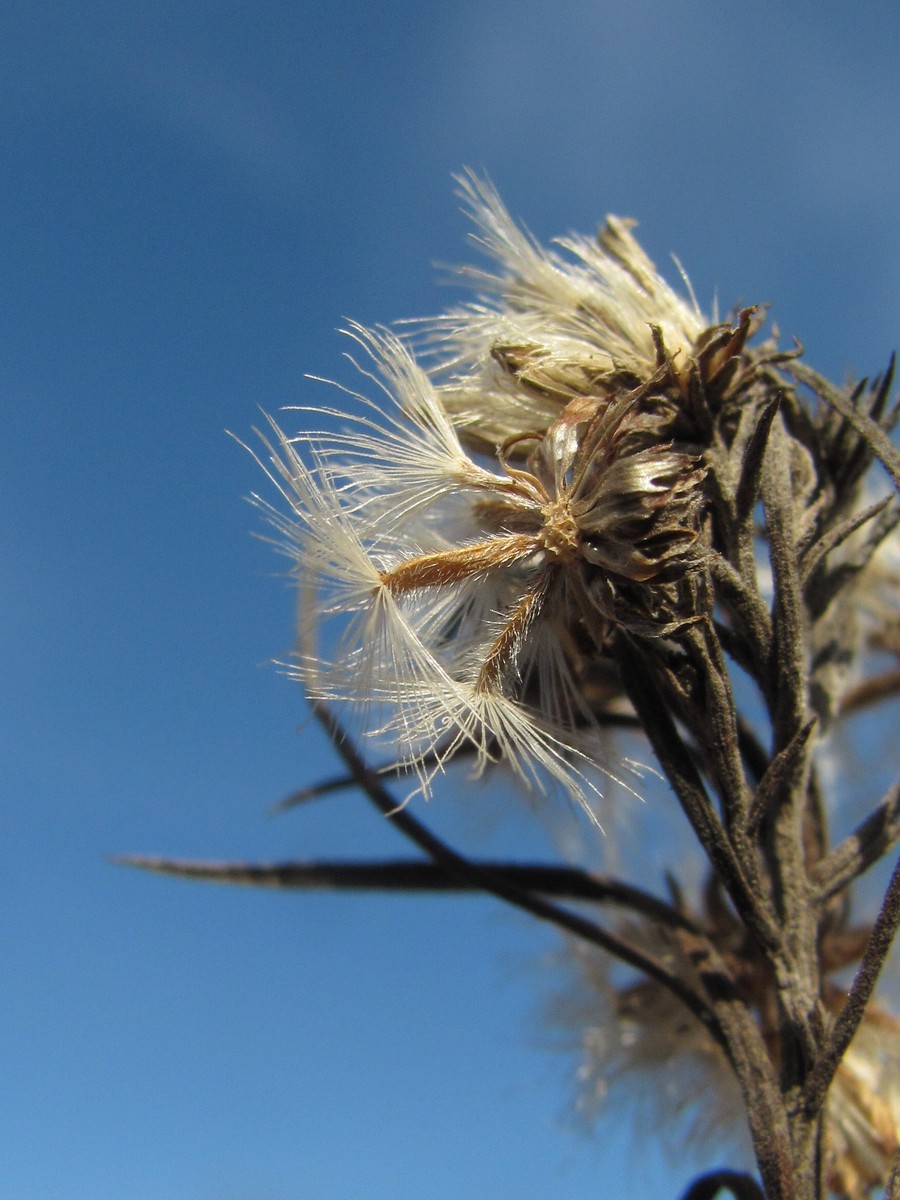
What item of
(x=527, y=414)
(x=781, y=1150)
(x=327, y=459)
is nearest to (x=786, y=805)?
(x=781, y=1150)

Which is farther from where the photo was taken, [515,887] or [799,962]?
[515,887]

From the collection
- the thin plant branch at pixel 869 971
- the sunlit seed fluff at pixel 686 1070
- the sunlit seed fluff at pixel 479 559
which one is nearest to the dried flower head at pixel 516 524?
the sunlit seed fluff at pixel 479 559

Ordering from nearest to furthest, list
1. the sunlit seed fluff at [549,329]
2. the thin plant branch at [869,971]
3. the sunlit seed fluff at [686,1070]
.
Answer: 1. the thin plant branch at [869,971]
2. the sunlit seed fluff at [549,329]
3. the sunlit seed fluff at [686,1070]

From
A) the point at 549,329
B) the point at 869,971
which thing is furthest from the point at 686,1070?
the point at 549,329

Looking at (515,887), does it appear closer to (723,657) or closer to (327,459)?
(723,657)

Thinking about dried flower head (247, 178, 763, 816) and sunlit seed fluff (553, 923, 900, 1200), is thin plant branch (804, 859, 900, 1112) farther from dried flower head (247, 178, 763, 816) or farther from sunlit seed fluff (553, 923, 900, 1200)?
sunlit seed fluff (553, 923, 900, 1200)

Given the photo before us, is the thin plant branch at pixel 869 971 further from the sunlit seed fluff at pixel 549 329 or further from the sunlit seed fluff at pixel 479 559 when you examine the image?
the sunlit seed fluff at pixel 549 329

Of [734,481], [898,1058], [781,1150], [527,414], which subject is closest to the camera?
[781,1150]

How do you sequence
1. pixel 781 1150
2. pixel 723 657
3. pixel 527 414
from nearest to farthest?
pixel 781 1150 < pixel 723 657 < pixel 527 414
